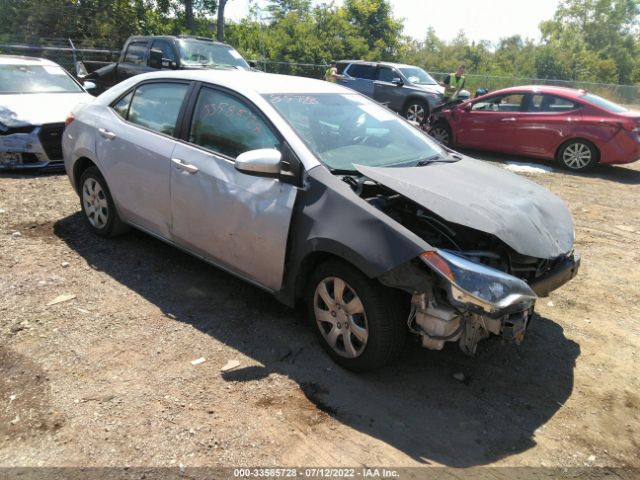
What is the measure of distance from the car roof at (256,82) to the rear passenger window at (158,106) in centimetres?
10

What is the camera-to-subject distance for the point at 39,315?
12.2ft

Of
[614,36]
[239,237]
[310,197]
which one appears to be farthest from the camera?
[614,36]

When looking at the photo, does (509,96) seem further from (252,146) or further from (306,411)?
(306,411)

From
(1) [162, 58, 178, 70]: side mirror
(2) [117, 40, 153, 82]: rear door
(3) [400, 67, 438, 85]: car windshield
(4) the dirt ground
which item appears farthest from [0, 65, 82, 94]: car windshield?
(3) [400, 67, 438, 85]: car windshield

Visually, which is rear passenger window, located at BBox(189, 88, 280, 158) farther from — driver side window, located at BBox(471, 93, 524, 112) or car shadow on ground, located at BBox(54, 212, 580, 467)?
driver side window, located at BBox(471, 93, 524, 112)

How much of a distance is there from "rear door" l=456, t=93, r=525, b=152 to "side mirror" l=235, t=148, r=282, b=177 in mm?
8480

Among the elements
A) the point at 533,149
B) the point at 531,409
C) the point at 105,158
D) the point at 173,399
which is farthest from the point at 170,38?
the point at 531,409

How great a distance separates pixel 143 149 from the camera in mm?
4199

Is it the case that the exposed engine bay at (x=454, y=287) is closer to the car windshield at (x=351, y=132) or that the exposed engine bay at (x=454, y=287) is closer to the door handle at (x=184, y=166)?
the car windshield at (x=351, y=132)

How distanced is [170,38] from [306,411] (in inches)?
374

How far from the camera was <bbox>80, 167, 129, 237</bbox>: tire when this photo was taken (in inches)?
188

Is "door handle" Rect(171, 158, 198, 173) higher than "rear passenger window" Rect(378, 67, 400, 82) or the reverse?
the reverse

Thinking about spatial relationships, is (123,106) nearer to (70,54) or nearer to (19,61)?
(19,61)

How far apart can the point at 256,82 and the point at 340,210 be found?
4.94ft
